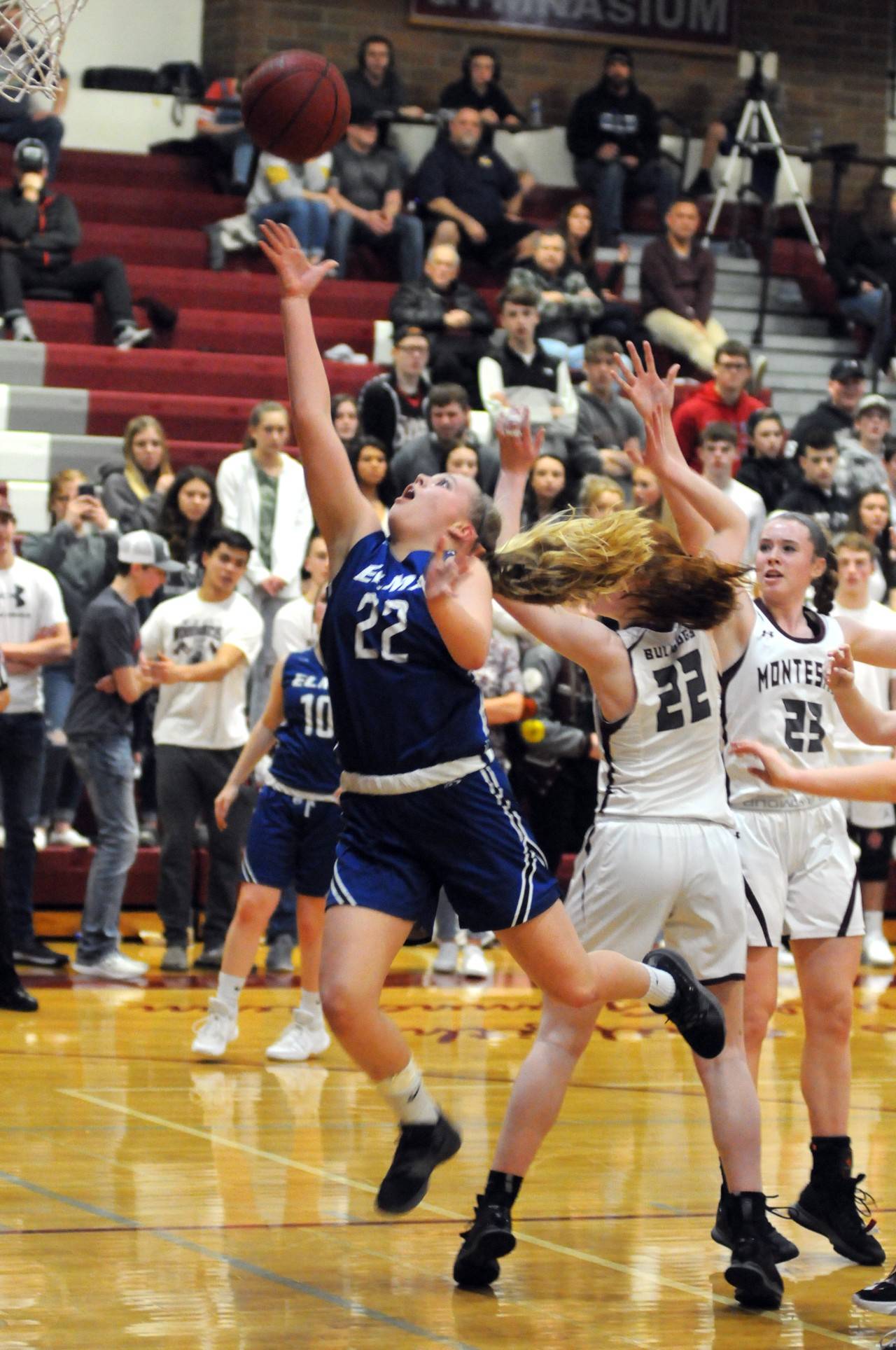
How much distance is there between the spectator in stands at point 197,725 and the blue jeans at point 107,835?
152 mm

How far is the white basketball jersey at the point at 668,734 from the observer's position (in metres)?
4.69

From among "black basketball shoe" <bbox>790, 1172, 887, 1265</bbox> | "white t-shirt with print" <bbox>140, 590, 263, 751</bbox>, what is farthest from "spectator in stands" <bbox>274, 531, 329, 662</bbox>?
"black basketball shoe" <bbox>790, 1172, 887, 1265</bbox>

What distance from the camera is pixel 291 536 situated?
10.5m

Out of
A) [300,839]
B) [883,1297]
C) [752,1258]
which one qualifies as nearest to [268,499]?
[300,839]

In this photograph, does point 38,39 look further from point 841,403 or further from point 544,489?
point 841,403

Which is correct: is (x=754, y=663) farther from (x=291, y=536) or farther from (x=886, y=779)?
(x=291, y=536)

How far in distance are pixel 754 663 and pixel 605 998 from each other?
3.43ft

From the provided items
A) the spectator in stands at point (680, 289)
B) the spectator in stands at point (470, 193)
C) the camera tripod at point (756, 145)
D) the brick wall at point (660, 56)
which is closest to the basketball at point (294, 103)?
the spectator in stands at point (680, 289)

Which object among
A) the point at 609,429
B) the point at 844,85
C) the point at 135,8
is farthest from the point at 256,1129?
the point at 844,85

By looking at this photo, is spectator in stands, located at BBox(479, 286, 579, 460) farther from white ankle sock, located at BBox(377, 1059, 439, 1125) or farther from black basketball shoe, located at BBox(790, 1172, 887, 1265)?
white ankle sock, located at BBox(377, 1059, 439, 1125)

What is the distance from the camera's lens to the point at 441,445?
34.9 ft

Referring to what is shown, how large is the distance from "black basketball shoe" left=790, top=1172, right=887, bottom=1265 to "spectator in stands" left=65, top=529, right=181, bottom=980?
13.8ft

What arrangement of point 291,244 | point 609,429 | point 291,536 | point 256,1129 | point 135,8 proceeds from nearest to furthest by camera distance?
point 291,244, point 256,1129, point 291,536, point 609,429, point 135,8

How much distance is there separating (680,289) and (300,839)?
7.76 meters
